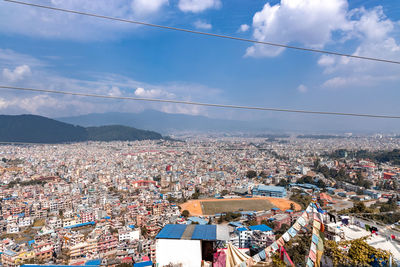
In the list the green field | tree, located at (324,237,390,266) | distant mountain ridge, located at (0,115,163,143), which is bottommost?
the green field

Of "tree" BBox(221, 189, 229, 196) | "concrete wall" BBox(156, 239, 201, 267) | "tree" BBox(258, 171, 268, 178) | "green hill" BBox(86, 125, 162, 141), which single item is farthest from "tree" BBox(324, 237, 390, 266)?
"green hill" BBox(86, 125, 162, 141)

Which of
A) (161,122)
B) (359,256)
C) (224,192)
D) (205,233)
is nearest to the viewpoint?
(359,256)

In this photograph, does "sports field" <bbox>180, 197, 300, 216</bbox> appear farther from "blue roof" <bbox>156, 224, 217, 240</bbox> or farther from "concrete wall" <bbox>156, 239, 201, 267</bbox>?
"concrete wall" <bbox>156, 239, 201, 267</bbox>

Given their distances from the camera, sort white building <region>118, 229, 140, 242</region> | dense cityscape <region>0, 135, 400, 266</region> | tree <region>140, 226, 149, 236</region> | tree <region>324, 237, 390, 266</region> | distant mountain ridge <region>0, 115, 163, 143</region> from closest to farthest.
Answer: tree <region>324, 237, 390, 266</region>, dense cityscape <region>0, 135, 400, 266</region>, white building <region>118, 229, 140, 242</region>, tree <region>140, 226, 149, 236</region>, distant mountain ridge <region>0, 115, 163, 143</region>

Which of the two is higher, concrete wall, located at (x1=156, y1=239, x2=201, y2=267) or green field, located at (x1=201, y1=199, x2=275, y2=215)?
concrete wall, located at (x1=156, y1=239, x2=201, y2=267)

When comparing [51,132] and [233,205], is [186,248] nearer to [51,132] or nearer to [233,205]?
[233,205]

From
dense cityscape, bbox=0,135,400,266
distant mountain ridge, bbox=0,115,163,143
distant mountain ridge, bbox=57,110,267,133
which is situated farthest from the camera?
distant mountain ridge, bbox=57,110,267,133

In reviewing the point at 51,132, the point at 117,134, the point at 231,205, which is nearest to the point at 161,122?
the point at 117,134

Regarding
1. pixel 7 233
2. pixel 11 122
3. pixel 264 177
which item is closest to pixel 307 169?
pixel 264 177
